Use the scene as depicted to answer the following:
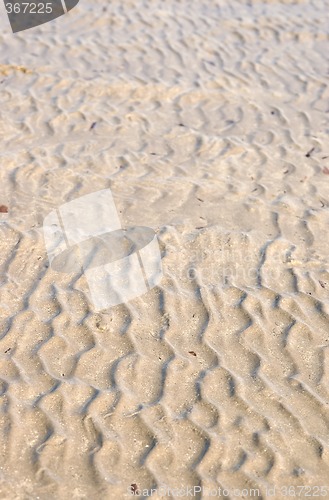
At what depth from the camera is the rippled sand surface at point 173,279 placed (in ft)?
11.3

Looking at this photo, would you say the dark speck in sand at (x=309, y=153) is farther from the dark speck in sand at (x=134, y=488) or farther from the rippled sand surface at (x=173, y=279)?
the dark speck in sand at (x=134, y=488)

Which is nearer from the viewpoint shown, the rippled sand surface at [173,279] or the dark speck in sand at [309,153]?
the rippled sand surface at [173,279]

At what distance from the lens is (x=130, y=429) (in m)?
3.55

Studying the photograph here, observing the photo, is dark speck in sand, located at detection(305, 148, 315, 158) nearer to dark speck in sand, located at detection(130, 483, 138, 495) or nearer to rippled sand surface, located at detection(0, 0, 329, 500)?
rippled sand surface, located at detection(0, 0, 329, 500)

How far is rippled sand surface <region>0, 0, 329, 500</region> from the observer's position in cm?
344

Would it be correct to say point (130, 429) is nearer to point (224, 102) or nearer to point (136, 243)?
point (136, 243)

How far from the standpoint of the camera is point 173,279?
15.1 feet

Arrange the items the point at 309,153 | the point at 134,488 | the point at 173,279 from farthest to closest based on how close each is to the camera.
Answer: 1. the point at 309,153
2. the point at 173,279
3. the point at 134,488

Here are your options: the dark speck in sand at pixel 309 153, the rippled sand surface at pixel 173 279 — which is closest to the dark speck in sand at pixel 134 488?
the rippled sand surface at pixel 173 279

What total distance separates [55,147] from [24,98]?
1257mm

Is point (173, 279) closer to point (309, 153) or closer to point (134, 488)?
point (134, 488)

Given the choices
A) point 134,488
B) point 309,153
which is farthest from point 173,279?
point 309,153

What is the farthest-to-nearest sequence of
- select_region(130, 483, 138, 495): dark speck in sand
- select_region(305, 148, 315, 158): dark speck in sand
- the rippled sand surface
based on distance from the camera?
select_region(305, 148, 315, 158): dark speck in sand → the rippled sand surface → select_region(130, 483, 138, 495): dark speck in sand

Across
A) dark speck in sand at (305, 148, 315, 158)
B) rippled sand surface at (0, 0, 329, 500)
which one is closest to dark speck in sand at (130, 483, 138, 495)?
rippled sand surface at (0, 0, 329, 500)
